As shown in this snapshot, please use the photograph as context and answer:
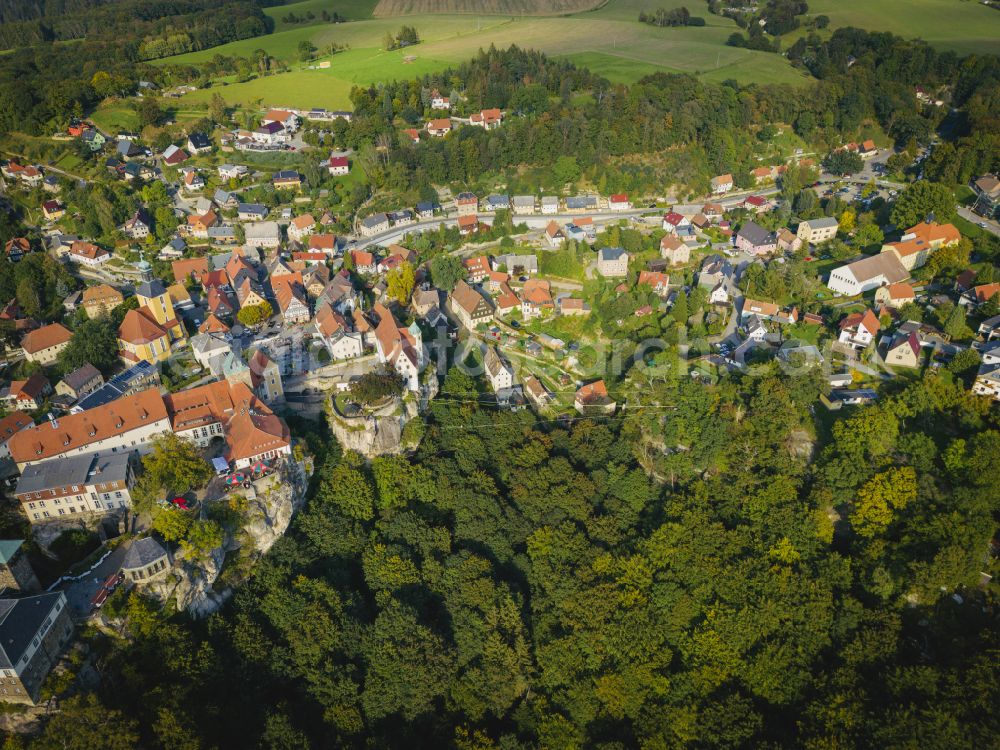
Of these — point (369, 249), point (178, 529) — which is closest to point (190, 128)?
point (369, 249)

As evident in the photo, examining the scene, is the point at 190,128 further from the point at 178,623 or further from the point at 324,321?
the point at 178,623

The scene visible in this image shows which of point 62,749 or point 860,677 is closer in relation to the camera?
point 62,749

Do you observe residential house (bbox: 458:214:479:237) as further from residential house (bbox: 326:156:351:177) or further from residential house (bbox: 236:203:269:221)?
residential house (bbox: 236:203:269:221)

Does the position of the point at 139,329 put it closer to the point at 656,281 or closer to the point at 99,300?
the point at 99,300

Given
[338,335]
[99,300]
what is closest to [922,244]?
[338,335]

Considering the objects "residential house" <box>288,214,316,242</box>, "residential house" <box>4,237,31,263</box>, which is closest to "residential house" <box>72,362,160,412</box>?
"residential house" <box>288,214,316,242</box>

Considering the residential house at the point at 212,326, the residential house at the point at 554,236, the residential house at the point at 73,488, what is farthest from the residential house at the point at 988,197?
the residential house at the point at 73,488
